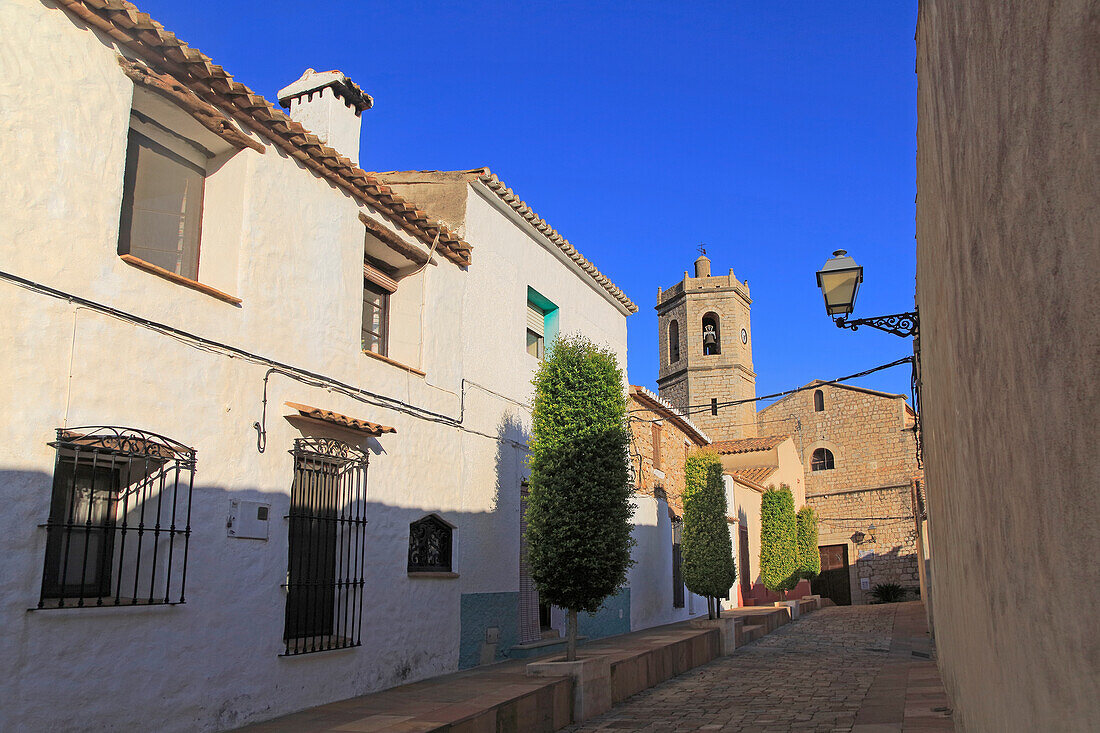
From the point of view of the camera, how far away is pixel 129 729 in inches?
237

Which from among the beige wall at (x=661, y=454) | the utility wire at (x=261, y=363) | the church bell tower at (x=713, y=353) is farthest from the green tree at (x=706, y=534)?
the church bell tower at (x=713, y=353)

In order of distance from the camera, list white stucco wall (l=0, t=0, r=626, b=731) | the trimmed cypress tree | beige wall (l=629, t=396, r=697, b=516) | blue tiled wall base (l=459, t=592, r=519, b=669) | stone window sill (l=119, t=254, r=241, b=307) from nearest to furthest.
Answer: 1. white stucco wall (l=0, t=0, r=626, b=731)
2. stone window sill (l=119, t=254, r=241, b=307)
3. blue tiled wall base (l=459, t=592, r=519, b=669)
4. beige wall (l=629, t=396, r=697, b=516)
5. the trimmed cypress tree

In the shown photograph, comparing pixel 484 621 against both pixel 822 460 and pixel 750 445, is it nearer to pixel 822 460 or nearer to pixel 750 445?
pixel 750 445

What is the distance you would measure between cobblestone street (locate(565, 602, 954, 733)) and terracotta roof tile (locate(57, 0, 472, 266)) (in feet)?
20.0

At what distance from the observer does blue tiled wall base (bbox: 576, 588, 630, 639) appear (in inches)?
565

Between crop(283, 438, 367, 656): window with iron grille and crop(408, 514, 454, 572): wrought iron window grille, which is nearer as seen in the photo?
crop(283, 438, 367, 656): window with iron grille

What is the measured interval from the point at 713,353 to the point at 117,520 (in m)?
38.2

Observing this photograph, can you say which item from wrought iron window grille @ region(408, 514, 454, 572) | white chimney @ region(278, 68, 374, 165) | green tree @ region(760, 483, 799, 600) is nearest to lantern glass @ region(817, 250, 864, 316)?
wrought iron window grille @ region(408, 514, 454, 572)

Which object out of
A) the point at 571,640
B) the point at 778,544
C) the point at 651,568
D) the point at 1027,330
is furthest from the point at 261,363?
the point at 778,544

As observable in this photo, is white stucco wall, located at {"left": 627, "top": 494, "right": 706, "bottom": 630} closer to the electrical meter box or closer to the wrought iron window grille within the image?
the wrought iron window grille

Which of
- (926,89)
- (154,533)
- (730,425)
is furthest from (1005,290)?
(730,425)

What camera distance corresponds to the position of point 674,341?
1764 inches

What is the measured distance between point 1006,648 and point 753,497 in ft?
88.3

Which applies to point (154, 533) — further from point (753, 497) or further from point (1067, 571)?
point (753, 497)
